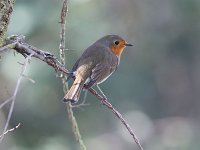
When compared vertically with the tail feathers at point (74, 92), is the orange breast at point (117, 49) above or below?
above

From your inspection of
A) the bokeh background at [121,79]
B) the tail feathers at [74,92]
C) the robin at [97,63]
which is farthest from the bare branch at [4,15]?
the bokeh background at [121,79]

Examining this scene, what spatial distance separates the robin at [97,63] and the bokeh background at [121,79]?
3691 millimetres

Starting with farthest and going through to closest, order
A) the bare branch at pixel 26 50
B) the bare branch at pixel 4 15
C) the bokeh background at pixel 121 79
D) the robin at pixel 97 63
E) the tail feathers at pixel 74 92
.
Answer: the bokeh background at pixel 121 79, the robin at pixel 97 63, the tail feathers at pixel 74 92, the bare branch at pixel 4 15, the bare branch at pixel 26 50

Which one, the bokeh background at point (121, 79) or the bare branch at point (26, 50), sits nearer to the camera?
the bare branch at point (26, 50)

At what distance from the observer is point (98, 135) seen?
38.2 feet

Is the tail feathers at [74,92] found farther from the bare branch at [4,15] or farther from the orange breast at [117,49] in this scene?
the orange breast at [117,49]

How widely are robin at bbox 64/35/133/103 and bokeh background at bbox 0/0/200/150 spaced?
3691 millimetres

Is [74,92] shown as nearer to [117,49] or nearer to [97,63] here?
[97,63]

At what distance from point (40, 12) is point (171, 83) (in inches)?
210

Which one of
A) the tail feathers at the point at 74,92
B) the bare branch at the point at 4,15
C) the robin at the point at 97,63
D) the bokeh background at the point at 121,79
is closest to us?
the bare branch at the point at 4,15

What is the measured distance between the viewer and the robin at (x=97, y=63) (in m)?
4.30

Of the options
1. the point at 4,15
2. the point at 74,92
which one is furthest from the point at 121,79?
the point at 4,15

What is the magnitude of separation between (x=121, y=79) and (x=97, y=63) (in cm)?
670

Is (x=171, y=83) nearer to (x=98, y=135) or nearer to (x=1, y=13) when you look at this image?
(x=98, y=135)
